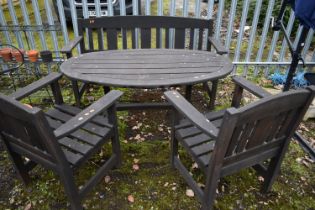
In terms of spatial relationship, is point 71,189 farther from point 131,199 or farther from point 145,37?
point 145,37

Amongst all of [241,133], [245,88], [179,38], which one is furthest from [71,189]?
→ [179,38]

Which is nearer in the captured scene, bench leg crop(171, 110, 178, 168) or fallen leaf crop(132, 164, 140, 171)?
bench leg crop(171, 110, 178, 168)

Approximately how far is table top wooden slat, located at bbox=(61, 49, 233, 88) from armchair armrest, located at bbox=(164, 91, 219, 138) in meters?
0.34

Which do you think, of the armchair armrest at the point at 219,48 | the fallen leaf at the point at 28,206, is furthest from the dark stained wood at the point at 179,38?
the fallen leaf at the point at 28,206

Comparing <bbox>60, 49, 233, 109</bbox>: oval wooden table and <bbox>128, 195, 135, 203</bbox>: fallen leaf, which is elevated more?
<bbox>60, 49, 233, 109</bbox>: oval wooden table

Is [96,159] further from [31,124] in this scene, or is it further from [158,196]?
[31,124]

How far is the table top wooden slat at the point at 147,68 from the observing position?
2.22 m

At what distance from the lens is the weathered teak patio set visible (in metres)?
1.43


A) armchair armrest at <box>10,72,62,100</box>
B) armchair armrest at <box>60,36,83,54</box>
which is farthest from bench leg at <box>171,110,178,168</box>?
armchair armrest at <box>60,36,83,54</box>

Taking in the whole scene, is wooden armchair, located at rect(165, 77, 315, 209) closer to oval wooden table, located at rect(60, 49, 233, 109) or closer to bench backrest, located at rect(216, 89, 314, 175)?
bench backrest, located at rect(216, 89, 314, 175)

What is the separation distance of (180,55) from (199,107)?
2.96 ft

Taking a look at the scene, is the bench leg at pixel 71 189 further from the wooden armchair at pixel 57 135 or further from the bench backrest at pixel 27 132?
the bench backrest at pixel 27 132

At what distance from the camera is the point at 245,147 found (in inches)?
66.1

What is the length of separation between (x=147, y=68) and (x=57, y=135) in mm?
1214
